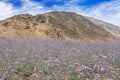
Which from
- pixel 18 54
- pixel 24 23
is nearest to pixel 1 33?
pixel 24 23

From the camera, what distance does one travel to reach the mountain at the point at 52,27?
25047 millimetres

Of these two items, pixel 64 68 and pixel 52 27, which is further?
pixel 52 27

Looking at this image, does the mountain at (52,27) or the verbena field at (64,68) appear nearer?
the verbena field at (64,68)

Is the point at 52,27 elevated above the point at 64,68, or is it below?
above

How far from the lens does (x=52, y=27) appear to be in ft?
86.0

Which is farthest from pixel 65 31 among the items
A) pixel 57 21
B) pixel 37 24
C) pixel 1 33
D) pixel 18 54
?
pixel 18 54

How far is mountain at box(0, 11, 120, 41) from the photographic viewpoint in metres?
25.0

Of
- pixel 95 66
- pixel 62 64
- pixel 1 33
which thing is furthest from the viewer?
pixel 1 33

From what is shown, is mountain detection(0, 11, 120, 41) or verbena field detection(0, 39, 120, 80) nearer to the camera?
verbena field detection(0, 39, 120, 80)

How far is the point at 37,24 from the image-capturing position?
26500 millimetres

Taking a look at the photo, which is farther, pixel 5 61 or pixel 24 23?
pixel 24 23

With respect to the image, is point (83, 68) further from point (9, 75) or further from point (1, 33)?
point (1, 33)

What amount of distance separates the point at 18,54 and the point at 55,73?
9.30 feet

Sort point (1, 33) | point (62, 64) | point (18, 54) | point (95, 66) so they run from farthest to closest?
point (1, 33) < point (18, 54) < point (62, 64) < point (95, 66)
